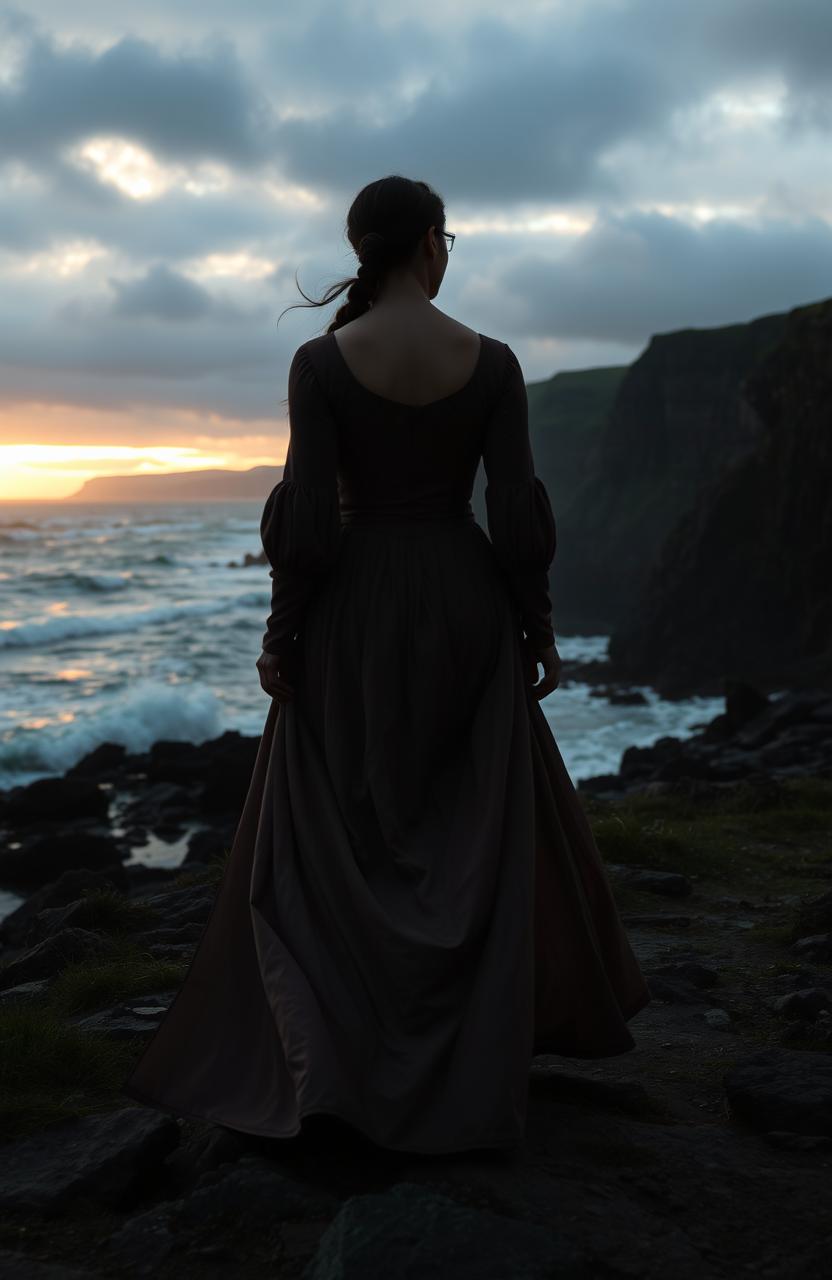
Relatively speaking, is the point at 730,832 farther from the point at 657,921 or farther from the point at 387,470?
the point at 387,470

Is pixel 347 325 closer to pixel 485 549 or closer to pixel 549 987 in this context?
pixel 485 549

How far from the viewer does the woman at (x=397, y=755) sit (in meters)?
2.91

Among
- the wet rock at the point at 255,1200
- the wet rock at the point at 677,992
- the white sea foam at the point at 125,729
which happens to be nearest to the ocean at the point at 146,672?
the white sea foam at the point at 125,729

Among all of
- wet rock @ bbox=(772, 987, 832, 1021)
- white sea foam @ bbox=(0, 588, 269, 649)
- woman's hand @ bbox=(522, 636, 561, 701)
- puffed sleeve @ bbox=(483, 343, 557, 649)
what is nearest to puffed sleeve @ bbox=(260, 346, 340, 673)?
puffed sleeve @ bbox=(483, 343, 557, 649)

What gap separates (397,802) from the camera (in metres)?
3.09

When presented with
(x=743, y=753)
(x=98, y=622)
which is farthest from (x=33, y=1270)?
(x=98, y=622)

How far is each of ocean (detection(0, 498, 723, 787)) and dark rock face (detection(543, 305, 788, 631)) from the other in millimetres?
9098

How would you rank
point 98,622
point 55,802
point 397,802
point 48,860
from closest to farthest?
point 397,802, point 48,860, point 55,802, point 98,622

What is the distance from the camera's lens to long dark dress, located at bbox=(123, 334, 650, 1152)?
9.46 feet

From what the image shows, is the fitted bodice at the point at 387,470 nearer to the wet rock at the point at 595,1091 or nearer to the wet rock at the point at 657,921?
the wet rock at the point at 595,1091

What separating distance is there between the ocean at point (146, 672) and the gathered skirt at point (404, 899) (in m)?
11.5

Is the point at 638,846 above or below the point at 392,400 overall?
below

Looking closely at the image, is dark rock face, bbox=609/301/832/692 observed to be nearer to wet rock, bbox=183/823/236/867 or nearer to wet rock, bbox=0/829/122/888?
wet rock, bbox=183/823/236/867

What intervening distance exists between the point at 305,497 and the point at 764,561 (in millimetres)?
30527
